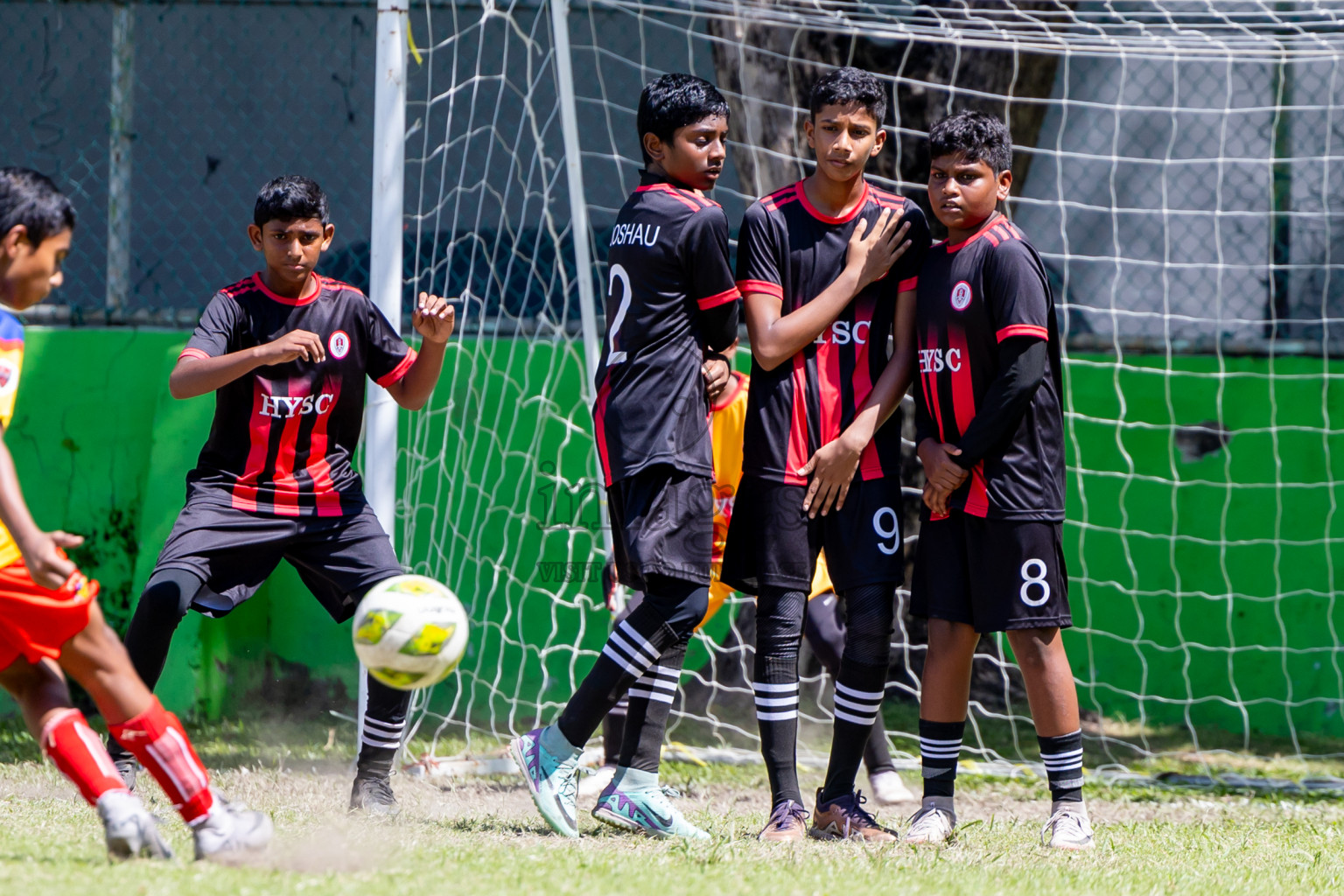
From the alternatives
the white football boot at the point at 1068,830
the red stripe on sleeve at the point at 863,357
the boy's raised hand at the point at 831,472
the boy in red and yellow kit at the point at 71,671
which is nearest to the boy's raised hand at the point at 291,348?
the boy in red and yellow kit at the point at 71,671

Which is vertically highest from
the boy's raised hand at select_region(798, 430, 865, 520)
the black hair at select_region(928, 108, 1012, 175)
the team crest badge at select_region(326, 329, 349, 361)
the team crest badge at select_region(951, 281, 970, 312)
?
the black hair at select_region(928, 108, 1012, 175)

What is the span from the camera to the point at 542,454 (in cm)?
627

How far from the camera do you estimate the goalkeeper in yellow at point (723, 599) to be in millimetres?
4699

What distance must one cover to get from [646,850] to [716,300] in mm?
1497

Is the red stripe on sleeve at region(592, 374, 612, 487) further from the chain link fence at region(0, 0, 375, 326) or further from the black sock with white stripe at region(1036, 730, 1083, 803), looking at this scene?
the chain link fence at region(0, 0, 375, 326)

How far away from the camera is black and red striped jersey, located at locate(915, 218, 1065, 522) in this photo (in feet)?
12.2

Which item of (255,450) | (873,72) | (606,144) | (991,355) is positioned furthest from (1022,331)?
(606,144)

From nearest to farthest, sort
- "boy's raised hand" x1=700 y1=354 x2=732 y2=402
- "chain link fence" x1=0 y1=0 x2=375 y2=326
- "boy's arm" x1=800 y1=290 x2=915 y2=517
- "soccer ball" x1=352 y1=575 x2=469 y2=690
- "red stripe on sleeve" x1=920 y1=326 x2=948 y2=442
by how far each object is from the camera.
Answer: "soccer ball" x1=352 y1=575 x2=469 y2=690 → "boy's arm" x1=800 y1=290 x2=915 y2=517 → "red stripe on sleeve" x1=920 y1=326 x2=948 y2=442 → "boy's raised hand" x1=700 y1=354 x2=732 y2=402 → "chain link fence" x1=0 y1=0 x2=375 y2=326

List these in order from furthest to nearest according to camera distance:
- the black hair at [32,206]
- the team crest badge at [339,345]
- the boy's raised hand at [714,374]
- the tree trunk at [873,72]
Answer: the tree trunk at [873,72] → the team crest badge at [339,345] → the boy's raised hand at [714,374] → the black hair at [32,206]

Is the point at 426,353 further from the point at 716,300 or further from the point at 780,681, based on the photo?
the point at 780,681

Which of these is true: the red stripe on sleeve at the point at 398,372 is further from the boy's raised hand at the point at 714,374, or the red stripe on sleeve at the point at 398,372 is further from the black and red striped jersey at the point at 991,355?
the black and red striped jersey at the point at 991,355

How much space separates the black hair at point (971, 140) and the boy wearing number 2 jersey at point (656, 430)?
0.63 m

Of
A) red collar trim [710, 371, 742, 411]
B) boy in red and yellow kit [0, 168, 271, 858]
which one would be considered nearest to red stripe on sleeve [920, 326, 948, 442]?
red collar trim [710, 371, 742, 411]

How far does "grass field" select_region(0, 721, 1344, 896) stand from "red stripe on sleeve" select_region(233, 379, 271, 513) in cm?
97
